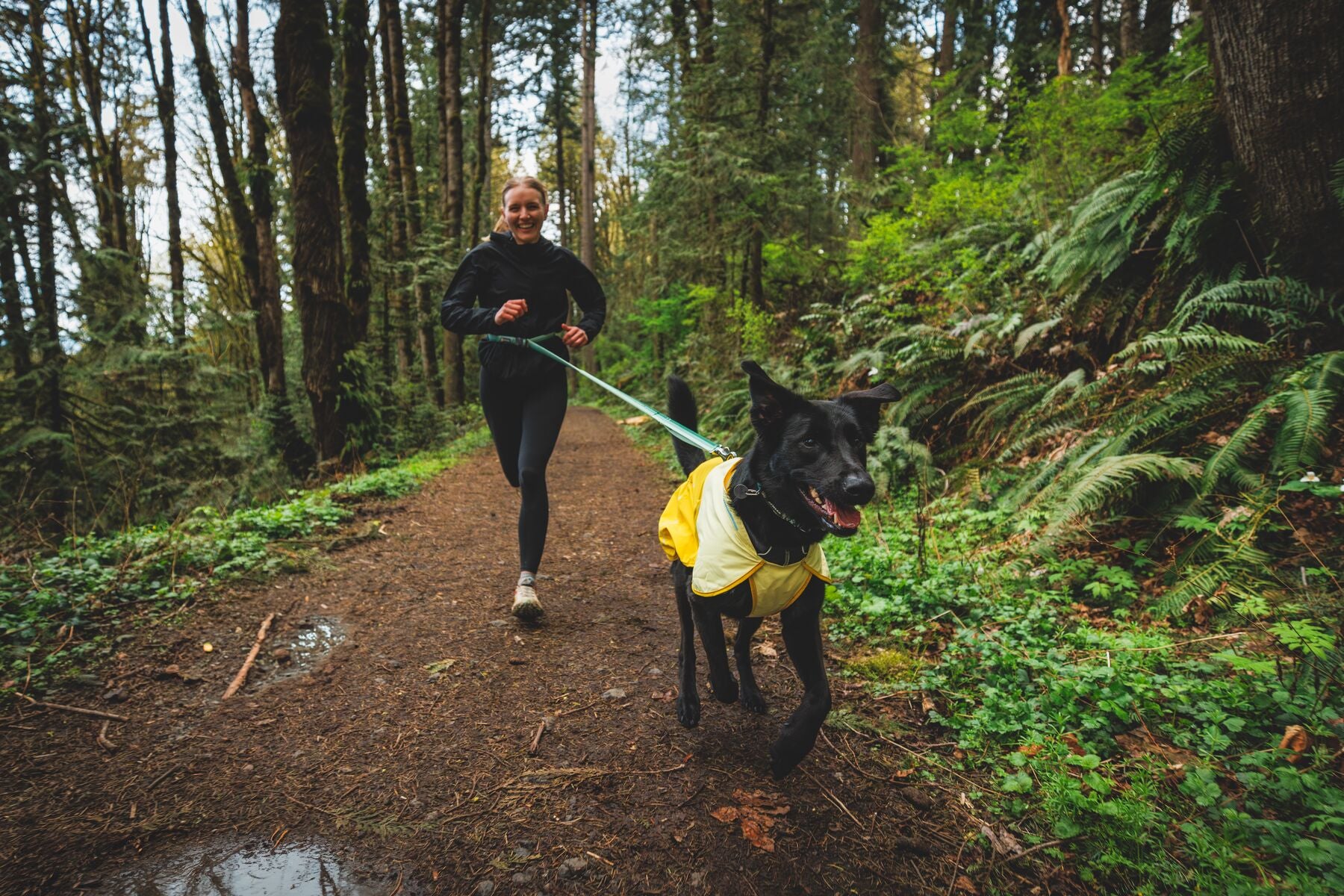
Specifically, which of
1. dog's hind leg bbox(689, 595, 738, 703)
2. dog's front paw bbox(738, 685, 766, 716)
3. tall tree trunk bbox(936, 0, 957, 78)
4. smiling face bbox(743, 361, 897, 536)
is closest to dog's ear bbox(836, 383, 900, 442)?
smiling face bbox(743, 361, 897, 536)

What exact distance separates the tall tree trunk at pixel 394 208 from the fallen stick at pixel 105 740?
10734 millimetres


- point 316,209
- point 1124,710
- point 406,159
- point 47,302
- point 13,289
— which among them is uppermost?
point 406,159

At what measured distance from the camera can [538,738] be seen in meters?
2.46

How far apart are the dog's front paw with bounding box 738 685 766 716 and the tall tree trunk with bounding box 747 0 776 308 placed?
9199 mm

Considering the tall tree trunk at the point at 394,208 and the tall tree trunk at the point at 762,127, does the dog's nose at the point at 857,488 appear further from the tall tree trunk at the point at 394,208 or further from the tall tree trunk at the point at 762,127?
the tall tree trunk at the point at 394,208

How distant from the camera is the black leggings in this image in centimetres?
358

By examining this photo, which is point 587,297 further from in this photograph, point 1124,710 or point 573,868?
point 1124,710

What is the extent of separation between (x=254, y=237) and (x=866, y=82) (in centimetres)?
1372

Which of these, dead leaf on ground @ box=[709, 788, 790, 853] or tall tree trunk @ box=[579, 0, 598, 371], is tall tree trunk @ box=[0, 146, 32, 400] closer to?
dead leaf on ground @ box=[709, 788, 790, 853]

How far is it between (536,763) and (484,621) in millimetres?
1508

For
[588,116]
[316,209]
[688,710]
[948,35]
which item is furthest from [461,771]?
[588,116]

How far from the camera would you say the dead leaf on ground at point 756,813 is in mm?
1961

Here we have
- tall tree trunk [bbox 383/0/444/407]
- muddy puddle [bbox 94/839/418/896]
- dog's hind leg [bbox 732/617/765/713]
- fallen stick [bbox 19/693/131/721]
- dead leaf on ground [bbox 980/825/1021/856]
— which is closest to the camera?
muddy puddle [bbox 94/839/418/896]

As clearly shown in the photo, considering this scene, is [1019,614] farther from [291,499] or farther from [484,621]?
[291,499]
